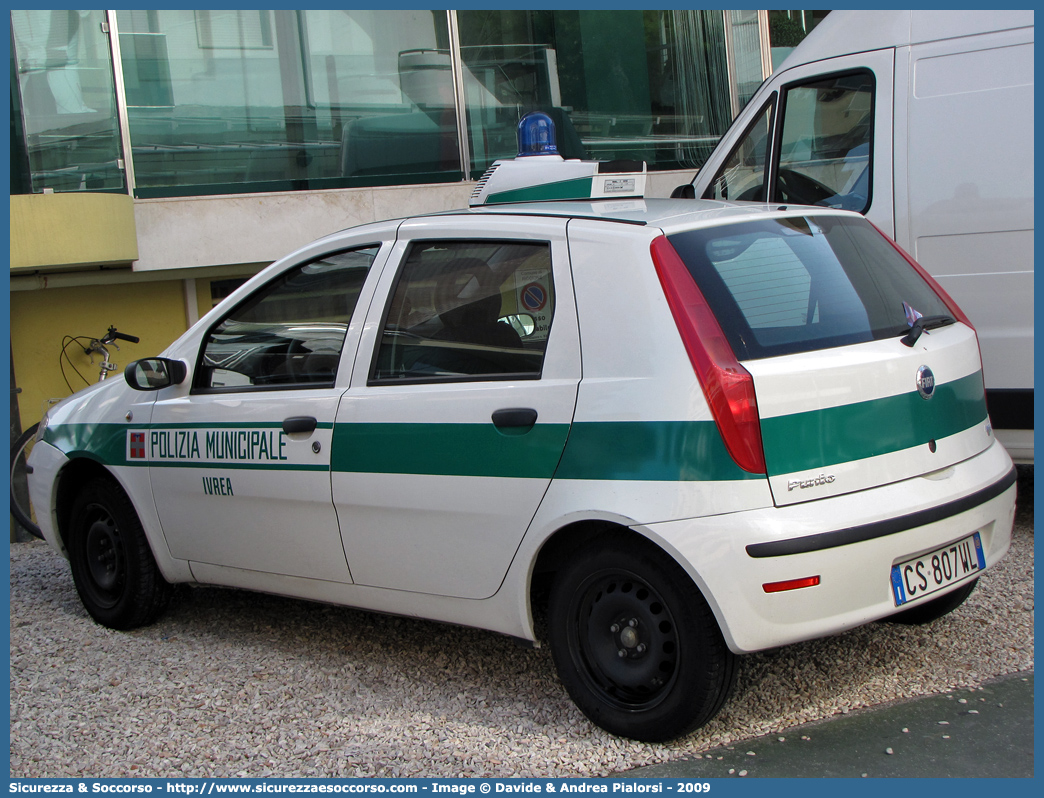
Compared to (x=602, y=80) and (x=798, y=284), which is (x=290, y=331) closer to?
(x=798, y=284)

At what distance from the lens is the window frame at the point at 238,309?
3795 mm

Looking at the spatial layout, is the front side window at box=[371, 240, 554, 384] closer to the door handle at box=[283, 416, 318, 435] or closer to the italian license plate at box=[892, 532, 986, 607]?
the door handle at box=[283, 416, 318, 435]

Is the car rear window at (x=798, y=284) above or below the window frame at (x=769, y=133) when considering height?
below

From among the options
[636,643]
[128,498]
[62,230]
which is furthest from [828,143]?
[62,230]

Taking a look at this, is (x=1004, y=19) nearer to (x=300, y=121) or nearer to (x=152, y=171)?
(x=300, y=121)

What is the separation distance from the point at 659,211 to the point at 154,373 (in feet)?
7.21

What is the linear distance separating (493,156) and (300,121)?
5.64 ft

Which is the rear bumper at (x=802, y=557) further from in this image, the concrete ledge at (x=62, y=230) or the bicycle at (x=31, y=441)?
the concrete ledge at (x=62, y=230)

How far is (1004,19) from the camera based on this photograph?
501cm

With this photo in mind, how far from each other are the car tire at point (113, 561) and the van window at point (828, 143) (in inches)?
151

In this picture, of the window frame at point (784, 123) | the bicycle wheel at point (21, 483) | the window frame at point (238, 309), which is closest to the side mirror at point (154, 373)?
the window frame at point (238, 309)

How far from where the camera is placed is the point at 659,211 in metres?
3.44

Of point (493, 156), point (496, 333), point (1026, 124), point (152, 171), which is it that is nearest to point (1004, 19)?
point (1026, 124)

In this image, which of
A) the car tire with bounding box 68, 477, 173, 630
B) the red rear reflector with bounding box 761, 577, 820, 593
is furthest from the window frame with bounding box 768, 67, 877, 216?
the car tire with bounding box 68, 477, 173, 630
